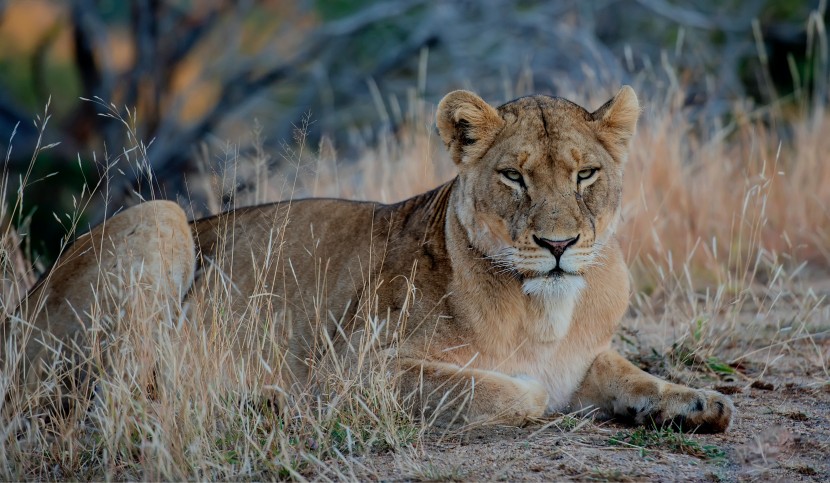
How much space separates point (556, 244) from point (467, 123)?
26.9 inches

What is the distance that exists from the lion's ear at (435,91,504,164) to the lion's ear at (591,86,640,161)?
1.19 ft

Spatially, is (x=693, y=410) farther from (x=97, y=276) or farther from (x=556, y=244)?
(x=97, y=276)

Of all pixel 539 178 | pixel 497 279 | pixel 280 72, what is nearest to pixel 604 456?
pixel 497 279

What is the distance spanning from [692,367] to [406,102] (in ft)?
24.5

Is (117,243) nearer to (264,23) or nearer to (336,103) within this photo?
(336,103)

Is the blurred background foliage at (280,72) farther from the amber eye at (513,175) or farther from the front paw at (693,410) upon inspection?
the front paw at (693,410)

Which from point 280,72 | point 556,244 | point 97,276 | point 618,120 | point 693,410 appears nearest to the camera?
point 556,244

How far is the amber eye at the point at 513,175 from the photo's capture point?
12.3ft

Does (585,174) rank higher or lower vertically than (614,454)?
higher

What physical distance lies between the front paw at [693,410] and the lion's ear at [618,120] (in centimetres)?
87

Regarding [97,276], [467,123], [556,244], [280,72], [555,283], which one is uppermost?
[280,72]

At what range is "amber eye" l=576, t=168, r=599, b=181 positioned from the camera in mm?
3766

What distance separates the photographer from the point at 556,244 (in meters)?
3.54

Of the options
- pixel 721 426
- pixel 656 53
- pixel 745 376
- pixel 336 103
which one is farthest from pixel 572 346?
pixel 656 53
